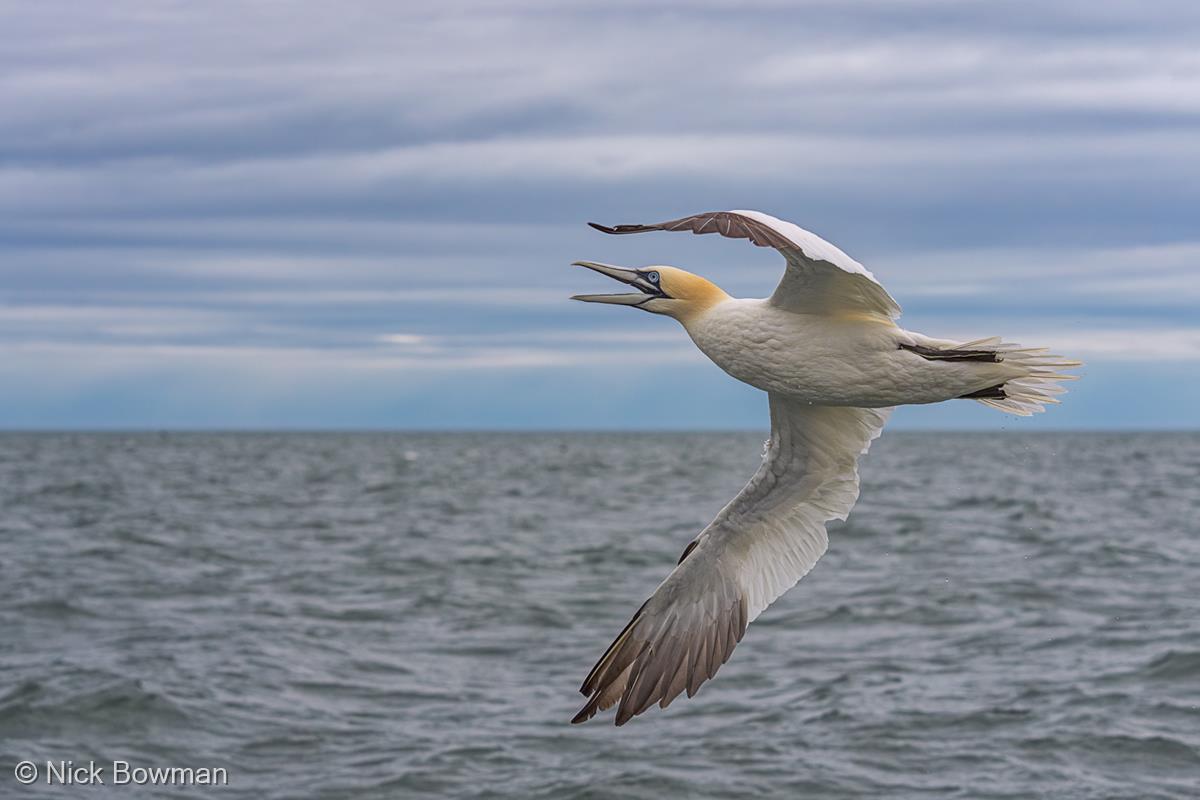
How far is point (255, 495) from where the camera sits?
4781cm

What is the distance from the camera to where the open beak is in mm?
7188

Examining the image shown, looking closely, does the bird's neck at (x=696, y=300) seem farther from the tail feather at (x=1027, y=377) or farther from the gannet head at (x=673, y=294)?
the tail feather at (x=1027, y=377)

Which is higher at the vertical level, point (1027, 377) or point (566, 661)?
point (1027, 377)

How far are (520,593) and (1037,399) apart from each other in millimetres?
16715

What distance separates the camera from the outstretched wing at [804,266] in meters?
5.92

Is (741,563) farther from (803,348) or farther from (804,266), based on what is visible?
(804,266)

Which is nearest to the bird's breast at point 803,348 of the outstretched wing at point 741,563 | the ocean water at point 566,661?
the outstretched wing at point 741,563

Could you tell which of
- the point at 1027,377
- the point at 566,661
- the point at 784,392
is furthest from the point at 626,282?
the point at 566,661

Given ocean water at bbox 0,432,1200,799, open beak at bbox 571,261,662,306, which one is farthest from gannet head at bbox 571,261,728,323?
ocean water at bbox 0,432,1200,799

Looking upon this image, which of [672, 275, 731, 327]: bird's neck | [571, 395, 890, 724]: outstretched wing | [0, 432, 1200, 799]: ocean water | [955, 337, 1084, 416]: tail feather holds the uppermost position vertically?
[672, 275, 731, 327]: bird's neck

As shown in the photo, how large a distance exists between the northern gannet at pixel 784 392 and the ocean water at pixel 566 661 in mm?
4049

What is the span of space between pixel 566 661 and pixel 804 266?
39.9 ft

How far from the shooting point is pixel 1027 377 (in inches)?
286

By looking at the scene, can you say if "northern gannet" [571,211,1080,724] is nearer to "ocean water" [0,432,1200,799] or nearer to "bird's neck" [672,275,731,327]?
"bird's neck" [672,275,731,327]
